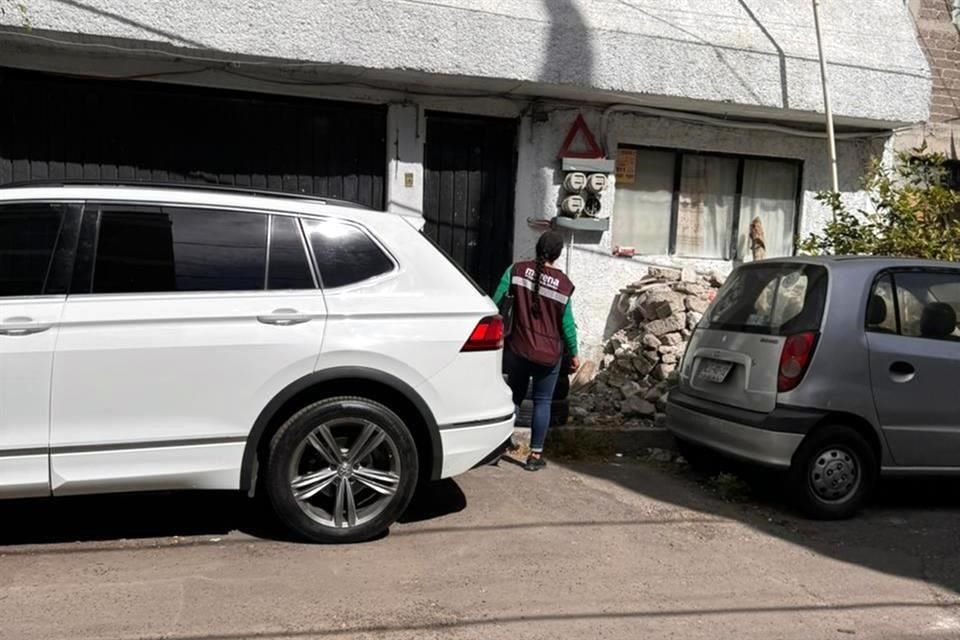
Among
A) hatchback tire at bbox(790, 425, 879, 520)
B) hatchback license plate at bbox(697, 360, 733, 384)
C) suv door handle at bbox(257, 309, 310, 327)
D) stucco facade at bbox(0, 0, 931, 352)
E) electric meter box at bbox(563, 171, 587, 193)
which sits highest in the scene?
stucco facade at bbox(0, 0, 931, 352)

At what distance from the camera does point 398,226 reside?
4.69m

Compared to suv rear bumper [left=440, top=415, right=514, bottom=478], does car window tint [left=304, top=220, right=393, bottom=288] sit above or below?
above

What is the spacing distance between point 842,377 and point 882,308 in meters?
0.57

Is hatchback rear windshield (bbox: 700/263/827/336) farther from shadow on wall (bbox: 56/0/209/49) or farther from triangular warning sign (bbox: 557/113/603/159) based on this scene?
shadow on wall (bbox: 56/0/209/49)

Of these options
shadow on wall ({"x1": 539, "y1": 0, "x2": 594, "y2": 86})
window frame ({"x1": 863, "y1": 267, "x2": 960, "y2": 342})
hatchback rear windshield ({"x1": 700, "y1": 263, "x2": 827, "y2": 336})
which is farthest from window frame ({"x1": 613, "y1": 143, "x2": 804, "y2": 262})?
window frame ({"x1": 863, "y1": 267, "x2": 960, "y2": 342})

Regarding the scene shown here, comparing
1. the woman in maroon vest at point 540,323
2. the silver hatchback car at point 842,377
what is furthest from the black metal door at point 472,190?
the silver hatchback car at point 842,377

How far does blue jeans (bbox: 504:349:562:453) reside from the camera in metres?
5.91

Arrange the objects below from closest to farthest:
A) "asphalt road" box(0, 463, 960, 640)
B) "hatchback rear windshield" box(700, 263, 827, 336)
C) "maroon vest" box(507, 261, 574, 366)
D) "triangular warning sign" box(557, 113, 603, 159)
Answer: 1. "asphalt road" box(0, 463, 960, 640)
2. "hatchback rear windshield" box(700, 263, 827, 336)
3. "maroon vest" box(507, 261, 574, 366)
4. "triangular warning sign" box(557, 113, 603, 159)

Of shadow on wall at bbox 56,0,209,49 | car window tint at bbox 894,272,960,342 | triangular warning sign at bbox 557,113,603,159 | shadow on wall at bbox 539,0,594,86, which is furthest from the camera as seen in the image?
triangular warning sign at bbox 557,113,603,159

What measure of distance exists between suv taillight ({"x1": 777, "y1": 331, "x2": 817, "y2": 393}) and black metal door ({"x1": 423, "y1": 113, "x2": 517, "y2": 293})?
3.63m

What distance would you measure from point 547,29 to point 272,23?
7.83 ft

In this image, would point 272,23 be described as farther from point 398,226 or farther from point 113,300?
point 113,300

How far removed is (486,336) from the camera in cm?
462

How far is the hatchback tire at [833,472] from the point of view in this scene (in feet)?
17.2
